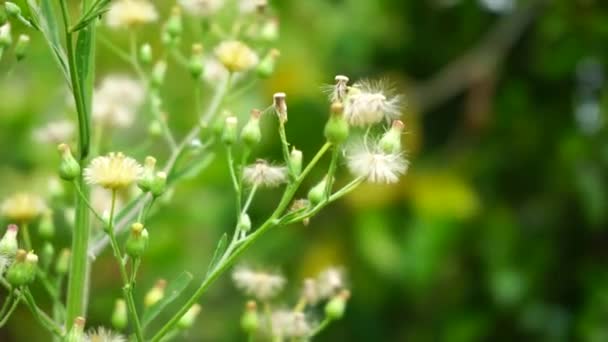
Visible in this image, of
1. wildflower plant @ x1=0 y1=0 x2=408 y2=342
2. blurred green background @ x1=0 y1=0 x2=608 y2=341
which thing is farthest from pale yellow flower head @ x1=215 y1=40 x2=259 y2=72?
blurred green background @ x1=0 y1=0 x2=608 y2=341

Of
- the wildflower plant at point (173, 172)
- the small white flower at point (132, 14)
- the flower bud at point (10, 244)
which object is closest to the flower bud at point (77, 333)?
the wildflower plant at point (173, 172)

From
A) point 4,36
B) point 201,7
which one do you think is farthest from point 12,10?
point 201,7

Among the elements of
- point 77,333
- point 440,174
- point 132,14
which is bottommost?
point 77,333

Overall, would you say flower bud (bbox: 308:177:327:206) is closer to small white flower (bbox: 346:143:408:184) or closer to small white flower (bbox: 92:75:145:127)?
small white flower (bbox: 346:143:408:184)

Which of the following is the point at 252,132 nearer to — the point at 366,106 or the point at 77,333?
the point at 366,106

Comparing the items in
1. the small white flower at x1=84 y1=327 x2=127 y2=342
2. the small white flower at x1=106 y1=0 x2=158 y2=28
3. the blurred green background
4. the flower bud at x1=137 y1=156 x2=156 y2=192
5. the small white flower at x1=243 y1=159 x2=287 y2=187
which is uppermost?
the blurred green background

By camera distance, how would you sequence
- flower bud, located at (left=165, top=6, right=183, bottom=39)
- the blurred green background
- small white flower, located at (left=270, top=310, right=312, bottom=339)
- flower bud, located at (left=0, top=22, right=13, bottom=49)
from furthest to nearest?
the blurred green background → flower bud, located at (left=165, top=6, right=183, bottom=39) → small white flower, located at (left=270, top=310, right=312, bottom=339) → flower bud, located at (left=0, top=22, right=13, bottom=49)
